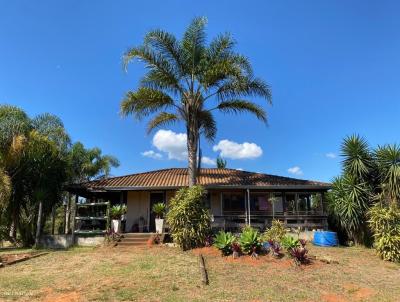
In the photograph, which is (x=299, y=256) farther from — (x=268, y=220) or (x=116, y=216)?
(x=116, y=216)

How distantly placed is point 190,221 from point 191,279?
5.03m

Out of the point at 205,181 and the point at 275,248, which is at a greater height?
the point at 205,181

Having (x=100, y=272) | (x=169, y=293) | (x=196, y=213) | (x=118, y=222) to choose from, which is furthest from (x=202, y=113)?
(x=169, y=293)

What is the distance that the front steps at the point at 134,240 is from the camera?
1723cm

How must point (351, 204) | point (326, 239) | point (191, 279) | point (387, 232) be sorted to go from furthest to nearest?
1. point (351, 204)
2. point (326, 239)
3. point (387, 232)
4. point (191, 279)

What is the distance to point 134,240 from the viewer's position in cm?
1762

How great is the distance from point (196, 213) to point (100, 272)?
202 inches

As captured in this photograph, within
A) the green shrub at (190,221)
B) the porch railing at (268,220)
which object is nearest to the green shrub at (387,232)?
the porch railing at (268,220)

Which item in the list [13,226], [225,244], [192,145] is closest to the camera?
[225,244]

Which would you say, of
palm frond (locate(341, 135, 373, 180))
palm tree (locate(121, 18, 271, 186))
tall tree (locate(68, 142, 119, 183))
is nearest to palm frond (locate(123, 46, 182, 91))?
palm tree (locate(121, 18, 271, 186))

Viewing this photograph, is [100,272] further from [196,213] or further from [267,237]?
[267,237]

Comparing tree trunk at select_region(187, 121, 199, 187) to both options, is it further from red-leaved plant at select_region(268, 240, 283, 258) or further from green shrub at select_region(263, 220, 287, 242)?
red-leaved plant at select_region(268, 240, 283, 258)

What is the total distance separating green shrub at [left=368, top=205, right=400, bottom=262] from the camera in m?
13.6

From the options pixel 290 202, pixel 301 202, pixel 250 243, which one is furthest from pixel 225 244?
pixel 301 202
